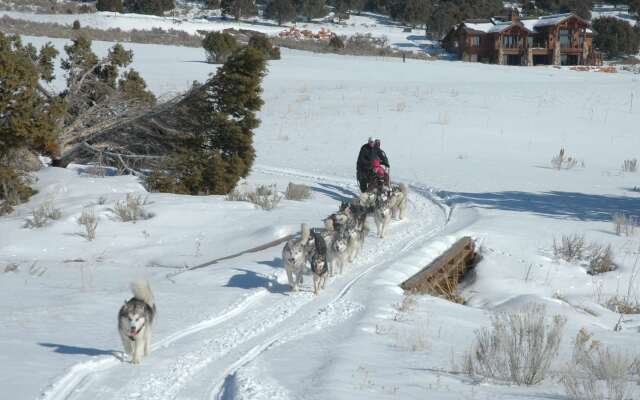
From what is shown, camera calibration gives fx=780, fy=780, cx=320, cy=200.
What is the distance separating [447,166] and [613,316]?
14.4 metres

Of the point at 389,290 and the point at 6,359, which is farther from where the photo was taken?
the point at 389,290

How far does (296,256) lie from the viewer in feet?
35.3

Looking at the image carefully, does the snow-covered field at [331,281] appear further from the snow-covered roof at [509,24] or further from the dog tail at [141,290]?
the snow-covered roof at [509,24]

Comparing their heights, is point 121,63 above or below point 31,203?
above

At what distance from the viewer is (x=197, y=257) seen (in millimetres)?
14414

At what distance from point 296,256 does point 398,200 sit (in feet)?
18.4

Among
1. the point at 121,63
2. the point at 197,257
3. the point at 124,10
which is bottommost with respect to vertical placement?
the point at 197,257

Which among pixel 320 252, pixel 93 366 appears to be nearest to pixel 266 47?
pixel 320 252

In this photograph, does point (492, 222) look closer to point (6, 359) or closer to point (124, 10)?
point (6, 359)

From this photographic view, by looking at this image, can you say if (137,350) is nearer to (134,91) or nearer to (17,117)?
(17,117)

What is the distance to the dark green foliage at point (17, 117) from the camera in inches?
656

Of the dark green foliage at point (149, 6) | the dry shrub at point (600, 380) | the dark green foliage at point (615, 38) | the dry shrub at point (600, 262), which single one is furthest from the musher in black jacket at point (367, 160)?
the dark green foliage at point (149, 6)

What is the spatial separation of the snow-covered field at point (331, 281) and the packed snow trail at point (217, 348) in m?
0.03

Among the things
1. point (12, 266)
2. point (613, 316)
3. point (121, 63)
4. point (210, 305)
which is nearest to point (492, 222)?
point (613, 316)
